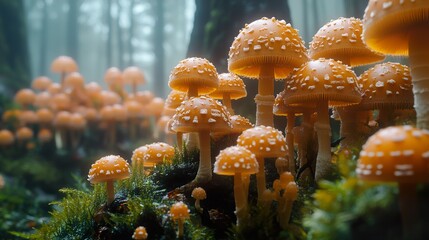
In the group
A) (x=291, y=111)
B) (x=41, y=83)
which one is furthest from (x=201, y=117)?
(x=41, y=83)

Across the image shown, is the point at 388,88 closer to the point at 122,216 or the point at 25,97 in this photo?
the point at 122,216

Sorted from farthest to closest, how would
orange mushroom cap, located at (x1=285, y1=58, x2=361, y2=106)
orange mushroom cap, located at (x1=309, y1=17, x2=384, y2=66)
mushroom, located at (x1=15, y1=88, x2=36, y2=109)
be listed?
1. mushroom, located at (x1=15, y1=88, x2=36, y2=109)
2. orange mushroom cap, located at (x1=309, y1=17, x2=384, y2=66)
3. orange mushroom cap, located at (x1=285, y1=58, x2=361, y2=106)

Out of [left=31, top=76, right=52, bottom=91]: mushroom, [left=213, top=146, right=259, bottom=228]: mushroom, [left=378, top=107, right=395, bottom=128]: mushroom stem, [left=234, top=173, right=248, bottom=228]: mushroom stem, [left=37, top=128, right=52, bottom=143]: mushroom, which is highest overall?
[left=31, top=76, right=52, bottom=91]: mushroom

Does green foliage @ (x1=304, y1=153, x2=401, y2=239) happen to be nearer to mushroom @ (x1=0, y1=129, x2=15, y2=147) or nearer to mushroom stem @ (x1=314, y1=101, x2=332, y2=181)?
mushroom stem @ (x1=314, y1=101, x2=332, y2=181)

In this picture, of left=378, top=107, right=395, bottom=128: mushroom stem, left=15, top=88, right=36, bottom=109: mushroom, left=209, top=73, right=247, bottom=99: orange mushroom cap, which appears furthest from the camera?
left=15, top=88, right=36, bottom=109: mushroom

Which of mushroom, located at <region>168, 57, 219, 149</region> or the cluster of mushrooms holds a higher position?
Result: mushroom, located at <region>168, 57, 219, 149</region>

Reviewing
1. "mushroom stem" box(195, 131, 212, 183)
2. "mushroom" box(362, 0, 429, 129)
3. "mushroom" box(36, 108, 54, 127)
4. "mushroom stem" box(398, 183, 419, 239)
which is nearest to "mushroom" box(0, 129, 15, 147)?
"mushroom" box(36, 108, 54, 127)
